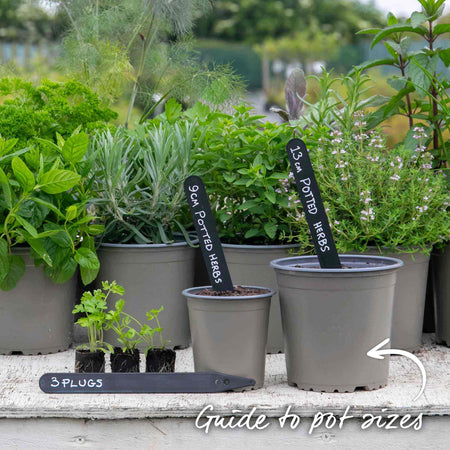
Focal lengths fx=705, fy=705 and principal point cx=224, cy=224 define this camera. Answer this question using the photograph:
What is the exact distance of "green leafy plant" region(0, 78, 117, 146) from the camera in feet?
7.04

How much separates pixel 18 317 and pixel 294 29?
2013cm

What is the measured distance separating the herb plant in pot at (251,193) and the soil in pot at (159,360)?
A: 408 millimetres

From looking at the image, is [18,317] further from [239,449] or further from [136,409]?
[239,449]

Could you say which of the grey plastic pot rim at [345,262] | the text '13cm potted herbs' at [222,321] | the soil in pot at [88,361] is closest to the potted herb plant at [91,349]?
the soil in pot at [88,361]

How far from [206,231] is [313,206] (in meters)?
0.28

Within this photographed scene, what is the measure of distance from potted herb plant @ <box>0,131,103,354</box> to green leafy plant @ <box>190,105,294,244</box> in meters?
0.40

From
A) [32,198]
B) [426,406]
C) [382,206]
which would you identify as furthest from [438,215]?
[32,198]

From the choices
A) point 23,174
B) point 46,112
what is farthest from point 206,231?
point 46,112

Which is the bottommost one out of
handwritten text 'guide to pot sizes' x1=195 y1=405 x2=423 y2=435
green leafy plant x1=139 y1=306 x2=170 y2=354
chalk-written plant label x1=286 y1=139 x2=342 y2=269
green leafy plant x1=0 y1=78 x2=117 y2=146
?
handwritten text 'guide to pot sizes' x1=195 y1=405 x2=423 y2=435

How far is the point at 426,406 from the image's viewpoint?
5.21 ft

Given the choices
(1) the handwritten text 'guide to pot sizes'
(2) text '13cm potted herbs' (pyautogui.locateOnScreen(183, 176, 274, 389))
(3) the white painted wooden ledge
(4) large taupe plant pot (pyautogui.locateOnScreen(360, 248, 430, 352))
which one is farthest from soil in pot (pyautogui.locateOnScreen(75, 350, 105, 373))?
(4) large taupe plant pot (pyautogui.locateOnScreen(360, 248, 430, 352))

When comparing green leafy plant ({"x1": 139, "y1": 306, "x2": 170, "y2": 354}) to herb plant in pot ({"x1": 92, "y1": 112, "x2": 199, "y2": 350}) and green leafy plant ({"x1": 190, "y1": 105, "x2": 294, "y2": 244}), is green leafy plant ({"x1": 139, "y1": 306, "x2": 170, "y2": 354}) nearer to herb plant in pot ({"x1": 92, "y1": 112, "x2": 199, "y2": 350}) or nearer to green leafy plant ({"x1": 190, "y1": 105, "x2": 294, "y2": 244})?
herb plant in pot ({"x1": 92, "y1": 112, "x2": 199, "y2": 350})

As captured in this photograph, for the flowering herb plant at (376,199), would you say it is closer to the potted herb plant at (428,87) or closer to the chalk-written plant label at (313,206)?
the potted herb plant at (428,87)

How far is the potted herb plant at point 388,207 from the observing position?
6.52ft
